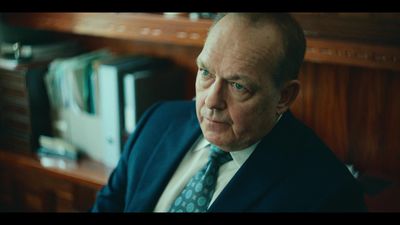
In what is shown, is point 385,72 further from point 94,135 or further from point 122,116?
point 94,135

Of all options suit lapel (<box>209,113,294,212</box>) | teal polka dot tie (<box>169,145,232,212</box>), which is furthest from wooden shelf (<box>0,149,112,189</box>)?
suit lapel (<box>209,113,294,212</box>)

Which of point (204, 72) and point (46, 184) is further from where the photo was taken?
point (46, 184)

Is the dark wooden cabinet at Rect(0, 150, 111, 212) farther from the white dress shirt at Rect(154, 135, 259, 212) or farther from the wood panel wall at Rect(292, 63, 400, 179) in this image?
the wood panel wall at Rect(292, 63, 400, 179)

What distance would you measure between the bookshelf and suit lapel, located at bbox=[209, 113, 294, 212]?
13.4 inches

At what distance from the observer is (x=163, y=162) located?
3.76 feet

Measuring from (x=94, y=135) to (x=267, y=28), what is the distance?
0.96 m

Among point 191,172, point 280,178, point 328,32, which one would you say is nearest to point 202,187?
point 191,172

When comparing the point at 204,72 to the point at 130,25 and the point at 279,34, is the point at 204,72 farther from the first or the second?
the point at 130,25

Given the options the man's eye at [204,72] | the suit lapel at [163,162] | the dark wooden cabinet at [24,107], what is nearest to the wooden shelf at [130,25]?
the dark wooden cabinet at [24,107]

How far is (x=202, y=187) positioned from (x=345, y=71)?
1.90 ft

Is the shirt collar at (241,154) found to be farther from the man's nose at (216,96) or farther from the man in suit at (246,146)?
the man's nose at (216,96)
